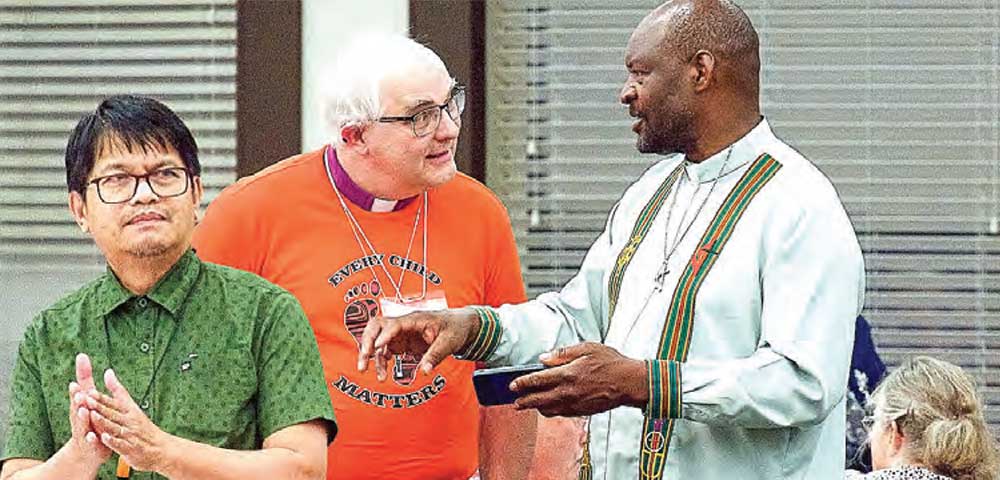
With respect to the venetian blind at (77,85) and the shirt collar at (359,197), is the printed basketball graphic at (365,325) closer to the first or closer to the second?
the shirt collar at (359,197)

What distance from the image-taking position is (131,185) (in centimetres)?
244

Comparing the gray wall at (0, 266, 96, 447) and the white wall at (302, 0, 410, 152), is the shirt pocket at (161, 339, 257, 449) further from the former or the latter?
the gray wall at (0, 266, 96, 447)

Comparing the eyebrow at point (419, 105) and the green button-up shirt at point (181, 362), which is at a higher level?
the eyebrow at point (419, 105)

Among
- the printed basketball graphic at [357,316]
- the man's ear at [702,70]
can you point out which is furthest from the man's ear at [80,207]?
the man's ear at [702,70]

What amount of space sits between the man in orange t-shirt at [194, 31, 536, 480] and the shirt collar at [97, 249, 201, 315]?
22.2 inches

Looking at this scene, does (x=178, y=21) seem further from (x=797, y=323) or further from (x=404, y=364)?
(x=797, y=323)

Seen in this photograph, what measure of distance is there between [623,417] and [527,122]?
6.24ft

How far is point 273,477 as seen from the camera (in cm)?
237

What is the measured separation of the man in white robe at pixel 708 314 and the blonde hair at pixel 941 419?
0.86 metres

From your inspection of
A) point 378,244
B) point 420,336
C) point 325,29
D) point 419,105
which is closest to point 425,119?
point 419,105

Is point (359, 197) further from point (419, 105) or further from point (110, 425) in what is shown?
point (110, 425)

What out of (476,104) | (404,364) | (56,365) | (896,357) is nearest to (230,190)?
(404,364)

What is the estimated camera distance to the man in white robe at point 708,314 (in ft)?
7.64

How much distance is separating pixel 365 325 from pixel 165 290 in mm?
661
